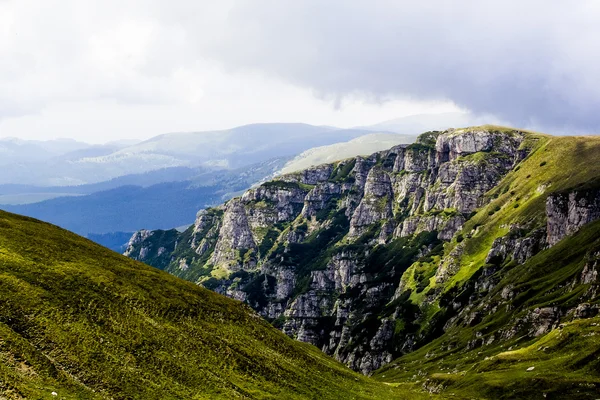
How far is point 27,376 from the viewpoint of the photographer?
230 ft

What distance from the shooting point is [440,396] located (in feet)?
440

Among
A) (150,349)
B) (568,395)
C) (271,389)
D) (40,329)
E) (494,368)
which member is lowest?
(494,368)

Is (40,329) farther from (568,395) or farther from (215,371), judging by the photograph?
(568,395)

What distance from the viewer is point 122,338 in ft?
307

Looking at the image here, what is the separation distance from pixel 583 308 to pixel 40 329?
16621 cm

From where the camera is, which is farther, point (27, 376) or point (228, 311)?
point (228, 311)

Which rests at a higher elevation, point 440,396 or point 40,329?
point 40,329

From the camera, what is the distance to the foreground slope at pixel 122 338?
77.1 meters

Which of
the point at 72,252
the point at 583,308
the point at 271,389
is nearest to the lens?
the point at 271,389

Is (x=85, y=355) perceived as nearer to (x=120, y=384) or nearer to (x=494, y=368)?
(x=120, y=384)

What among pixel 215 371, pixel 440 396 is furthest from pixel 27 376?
pixel 440 396

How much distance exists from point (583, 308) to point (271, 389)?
127 meters

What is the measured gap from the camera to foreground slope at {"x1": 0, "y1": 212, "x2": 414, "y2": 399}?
77.1 meters

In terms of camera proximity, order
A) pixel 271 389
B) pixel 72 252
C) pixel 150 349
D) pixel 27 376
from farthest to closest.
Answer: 1. pixel 72 252
2. pixel 271 389
3. pixel 150 349
4. pixel 27 376
